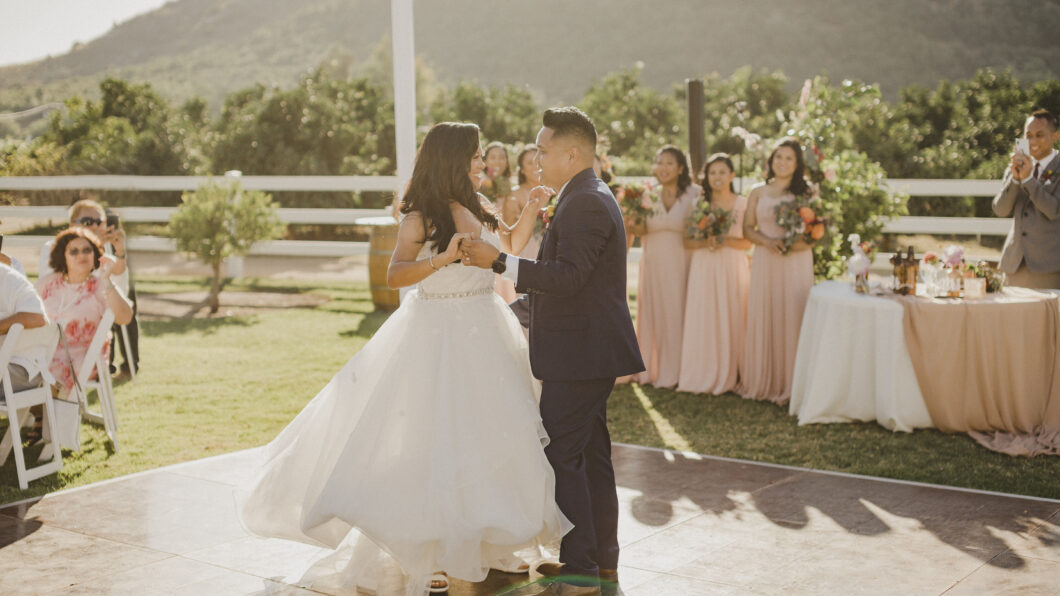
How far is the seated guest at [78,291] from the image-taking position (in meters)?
6.58

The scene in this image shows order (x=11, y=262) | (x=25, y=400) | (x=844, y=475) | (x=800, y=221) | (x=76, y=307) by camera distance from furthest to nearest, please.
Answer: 1. (x=800, y=221)
2. (x=76, y=307)
3. (x=11, y=262)
4. (x=25, y=400)
5. (x=844, y=475)

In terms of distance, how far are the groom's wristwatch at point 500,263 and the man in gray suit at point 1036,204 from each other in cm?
479

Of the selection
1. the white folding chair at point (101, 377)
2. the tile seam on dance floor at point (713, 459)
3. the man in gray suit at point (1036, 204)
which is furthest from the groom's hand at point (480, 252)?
the man in gray suit at point (1036, 204)

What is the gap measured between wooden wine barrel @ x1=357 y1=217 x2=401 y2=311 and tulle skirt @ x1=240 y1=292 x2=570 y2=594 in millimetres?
7803

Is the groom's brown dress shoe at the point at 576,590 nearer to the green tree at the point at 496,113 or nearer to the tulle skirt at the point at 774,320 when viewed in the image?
the tulle skirt at the point at 774,320

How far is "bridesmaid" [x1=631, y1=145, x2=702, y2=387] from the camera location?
27.4ft

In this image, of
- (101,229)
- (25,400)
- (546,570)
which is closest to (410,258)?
(546,570)

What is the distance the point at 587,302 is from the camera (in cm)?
398

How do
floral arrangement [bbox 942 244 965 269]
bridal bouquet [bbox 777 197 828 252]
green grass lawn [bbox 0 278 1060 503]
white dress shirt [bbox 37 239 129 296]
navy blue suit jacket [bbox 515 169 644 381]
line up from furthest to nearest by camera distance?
1. bridal bouquet [bbox 777 197 828 252]
2. white dress shirt [bbox 37 239 129 296]
3. floral arrangement [bbox 942 244 965 269]
4. green grass lawn [bbox 0 278 1060 503]
5. navy blue suit jacket [bbox 515 169 644 381]

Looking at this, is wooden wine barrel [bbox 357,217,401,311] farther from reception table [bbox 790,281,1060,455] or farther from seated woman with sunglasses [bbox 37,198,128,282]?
reception table [bbox 790,281,1060,455]

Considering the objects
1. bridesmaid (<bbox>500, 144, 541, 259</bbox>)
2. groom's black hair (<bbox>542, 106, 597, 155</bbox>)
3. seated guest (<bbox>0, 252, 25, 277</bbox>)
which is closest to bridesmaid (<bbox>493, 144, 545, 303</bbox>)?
bridesmaid (<bbox>500, 144, 541, 259</bbox>)

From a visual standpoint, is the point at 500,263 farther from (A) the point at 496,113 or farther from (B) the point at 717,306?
(A) the point at 496,113

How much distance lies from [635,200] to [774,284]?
133 cm

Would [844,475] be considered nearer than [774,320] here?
Yes
